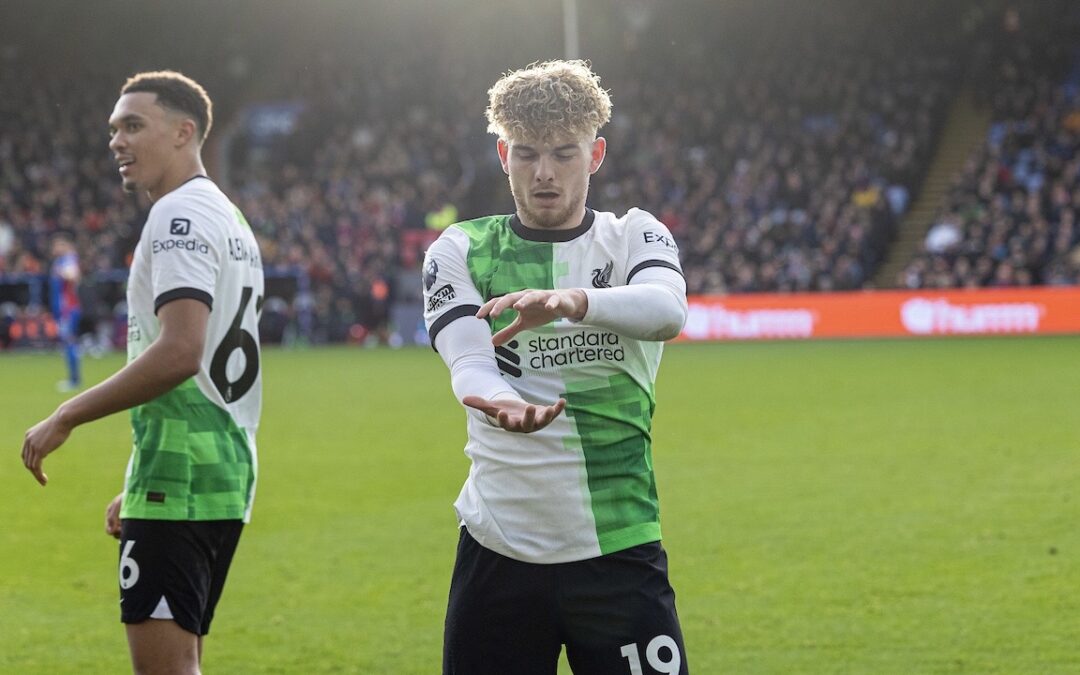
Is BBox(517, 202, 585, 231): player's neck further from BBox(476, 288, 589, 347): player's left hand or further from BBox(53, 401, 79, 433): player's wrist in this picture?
BBox(53, 401, 79, 433): player's wrist

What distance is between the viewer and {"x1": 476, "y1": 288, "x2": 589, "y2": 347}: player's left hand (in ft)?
9.59

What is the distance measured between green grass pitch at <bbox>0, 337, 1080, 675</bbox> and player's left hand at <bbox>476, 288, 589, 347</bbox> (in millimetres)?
3370

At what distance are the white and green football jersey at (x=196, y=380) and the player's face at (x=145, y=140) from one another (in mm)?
109

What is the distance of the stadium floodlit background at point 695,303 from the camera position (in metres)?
7.18

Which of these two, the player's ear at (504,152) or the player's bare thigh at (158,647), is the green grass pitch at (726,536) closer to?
the player's bare thigh at (158,647)

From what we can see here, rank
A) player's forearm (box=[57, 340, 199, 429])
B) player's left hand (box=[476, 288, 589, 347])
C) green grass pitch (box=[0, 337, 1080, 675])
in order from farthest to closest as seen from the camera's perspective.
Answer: green grass pitch (box=[0, 337, 1080, 675]) → player's forearm (box=[57, 340, 199, 429]) → player's left hand (box=[476, 288, 589, 347])

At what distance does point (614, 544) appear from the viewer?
3256 mm

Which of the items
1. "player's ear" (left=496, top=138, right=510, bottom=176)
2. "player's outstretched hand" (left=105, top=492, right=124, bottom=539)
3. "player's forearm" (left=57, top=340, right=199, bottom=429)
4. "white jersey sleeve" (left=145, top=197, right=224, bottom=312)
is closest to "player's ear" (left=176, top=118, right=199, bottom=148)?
"white jersey sleeve" (left=145, top=197, right=224, bottom=312)

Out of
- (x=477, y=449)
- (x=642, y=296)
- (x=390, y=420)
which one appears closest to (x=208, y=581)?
(x=477, y=449)

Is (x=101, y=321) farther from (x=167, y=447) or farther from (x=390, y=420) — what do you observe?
(x=167, y=447)

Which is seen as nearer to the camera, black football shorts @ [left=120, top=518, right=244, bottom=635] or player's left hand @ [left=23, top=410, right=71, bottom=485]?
player's left hand @ [left=23, top=410, right=71, bottom=485]

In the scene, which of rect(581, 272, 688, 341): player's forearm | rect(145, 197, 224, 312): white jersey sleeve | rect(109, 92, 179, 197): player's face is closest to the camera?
rect(581, 272, 688, 341): player's forearm

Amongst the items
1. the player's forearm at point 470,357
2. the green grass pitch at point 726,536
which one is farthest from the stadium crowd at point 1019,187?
the player's forearm at point 470,357

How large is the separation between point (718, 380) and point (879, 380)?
2.09 m
